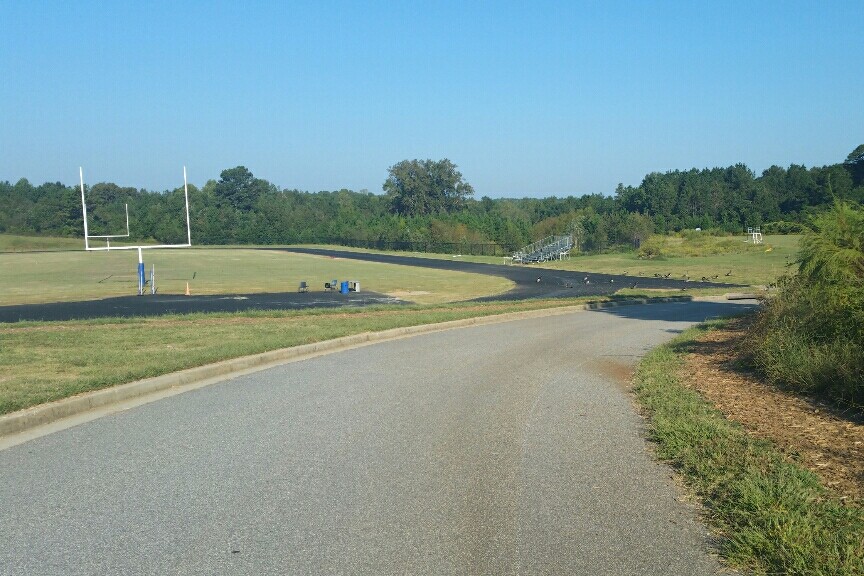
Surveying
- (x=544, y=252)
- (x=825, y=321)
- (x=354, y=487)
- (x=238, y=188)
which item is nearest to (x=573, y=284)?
(x=544, y=252)

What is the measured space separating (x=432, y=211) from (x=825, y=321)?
143967 millimetres

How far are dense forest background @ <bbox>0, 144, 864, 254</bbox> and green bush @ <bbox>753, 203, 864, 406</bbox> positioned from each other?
3372cm

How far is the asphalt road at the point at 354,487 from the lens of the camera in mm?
5121

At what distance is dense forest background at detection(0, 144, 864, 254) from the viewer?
2522 inches

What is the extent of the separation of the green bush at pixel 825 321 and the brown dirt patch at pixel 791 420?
1.06 ft

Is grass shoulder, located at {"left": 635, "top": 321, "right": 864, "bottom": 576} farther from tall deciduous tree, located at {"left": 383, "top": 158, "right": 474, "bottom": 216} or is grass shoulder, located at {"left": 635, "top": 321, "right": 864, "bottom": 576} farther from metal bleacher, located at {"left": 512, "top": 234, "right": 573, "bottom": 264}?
tall deciduous tree, located at {"left": 383, "top": 158, "right": 474, "bottom": 216}

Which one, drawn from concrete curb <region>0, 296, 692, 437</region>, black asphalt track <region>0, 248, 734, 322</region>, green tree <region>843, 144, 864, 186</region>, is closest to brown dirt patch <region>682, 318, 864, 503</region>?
concrete curb <region>0, 296, 692, 437</region>

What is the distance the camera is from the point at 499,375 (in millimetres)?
12500

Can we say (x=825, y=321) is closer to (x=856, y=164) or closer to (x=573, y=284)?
(x=573, y=284)

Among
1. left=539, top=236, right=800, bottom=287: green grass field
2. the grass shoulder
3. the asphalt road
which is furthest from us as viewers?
left=539, top=236, right=800, bottom=287: green grass field

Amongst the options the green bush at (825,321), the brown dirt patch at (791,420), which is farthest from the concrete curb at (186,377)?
the green bush at (825,321)

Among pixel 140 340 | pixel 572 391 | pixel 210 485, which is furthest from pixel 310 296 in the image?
pixel 210 485

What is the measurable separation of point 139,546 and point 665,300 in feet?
97.1

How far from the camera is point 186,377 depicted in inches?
459
